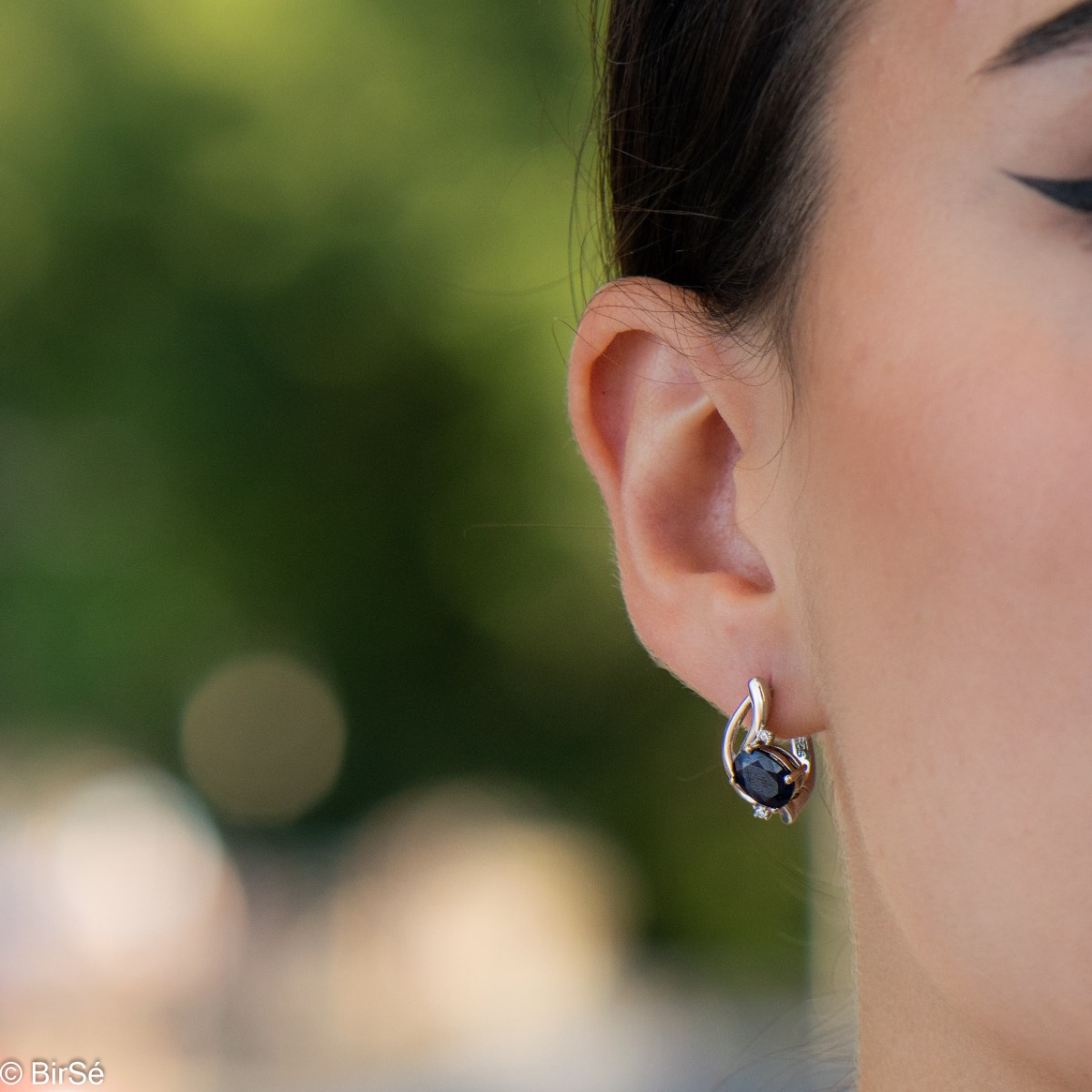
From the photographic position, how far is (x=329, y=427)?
5.73 metres

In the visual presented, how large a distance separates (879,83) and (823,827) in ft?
9.51

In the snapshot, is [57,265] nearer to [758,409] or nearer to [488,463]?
[488,463]

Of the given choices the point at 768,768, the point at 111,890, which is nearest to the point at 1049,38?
the point at 768,768

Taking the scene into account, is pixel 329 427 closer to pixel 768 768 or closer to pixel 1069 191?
pixel 768 768

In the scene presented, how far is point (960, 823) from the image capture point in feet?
2.97

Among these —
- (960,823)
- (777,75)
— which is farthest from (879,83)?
(960,823)

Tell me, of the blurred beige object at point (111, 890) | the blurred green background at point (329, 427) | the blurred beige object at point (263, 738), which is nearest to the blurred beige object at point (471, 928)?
the blurred green background at point (329, 427)

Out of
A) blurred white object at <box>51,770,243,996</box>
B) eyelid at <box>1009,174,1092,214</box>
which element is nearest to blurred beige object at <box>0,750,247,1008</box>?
blurred white object at <box>51,770,243,996</box>

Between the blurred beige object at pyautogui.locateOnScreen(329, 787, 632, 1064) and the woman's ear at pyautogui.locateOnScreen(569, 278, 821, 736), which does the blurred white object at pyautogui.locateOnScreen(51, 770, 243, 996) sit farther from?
the woman's ear at pyautogui.locateOnScreen(569, 278, 821, 736)

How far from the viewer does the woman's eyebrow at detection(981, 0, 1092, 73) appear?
87cm

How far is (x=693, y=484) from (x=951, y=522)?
0.31 meters

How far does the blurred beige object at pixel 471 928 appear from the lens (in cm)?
578

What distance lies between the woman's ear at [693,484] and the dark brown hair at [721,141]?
0.05 metres

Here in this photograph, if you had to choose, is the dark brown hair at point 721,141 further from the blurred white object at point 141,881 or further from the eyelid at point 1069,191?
the blurred white object at point 141,881
